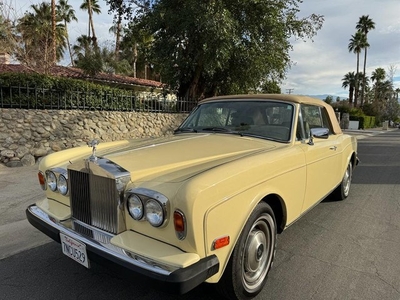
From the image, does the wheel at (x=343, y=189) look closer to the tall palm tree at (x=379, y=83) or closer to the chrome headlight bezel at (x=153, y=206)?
the chrome headlight bezel at (x=153, y=206)

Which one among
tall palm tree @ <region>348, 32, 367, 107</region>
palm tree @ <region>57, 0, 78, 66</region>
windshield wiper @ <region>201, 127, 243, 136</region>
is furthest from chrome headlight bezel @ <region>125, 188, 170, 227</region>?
tall palm tree @ <region>348, 32, 367, 107</region>

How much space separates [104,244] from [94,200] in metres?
0.39

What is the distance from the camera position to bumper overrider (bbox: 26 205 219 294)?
1.82m

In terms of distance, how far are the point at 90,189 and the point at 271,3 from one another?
11329 mm

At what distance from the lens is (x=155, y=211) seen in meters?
2.06

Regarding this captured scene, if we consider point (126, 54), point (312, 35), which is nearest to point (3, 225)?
point (312, 35)

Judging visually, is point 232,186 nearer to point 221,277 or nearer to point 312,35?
point 221,277

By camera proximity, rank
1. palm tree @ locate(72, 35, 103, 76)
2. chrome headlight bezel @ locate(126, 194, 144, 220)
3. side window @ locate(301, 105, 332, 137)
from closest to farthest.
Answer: chrome headlight bezel @ locate(126, 194, 144, 220) → side window @ locate(301, 105, 332, 137) → palm tree @ locate(72, 35, 103, 76)

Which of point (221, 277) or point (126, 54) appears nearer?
point (221, 277)

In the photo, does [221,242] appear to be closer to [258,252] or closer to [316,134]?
[258,252]

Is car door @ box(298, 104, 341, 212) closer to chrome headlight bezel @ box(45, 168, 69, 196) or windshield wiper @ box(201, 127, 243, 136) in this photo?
windshield wiper @ box(201, 127, 243, 136)

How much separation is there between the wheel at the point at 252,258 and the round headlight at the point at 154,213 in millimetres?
619

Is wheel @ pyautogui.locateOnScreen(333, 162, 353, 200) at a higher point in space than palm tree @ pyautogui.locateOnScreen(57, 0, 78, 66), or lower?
lower

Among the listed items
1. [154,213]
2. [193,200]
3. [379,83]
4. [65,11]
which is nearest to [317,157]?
[193,200]
